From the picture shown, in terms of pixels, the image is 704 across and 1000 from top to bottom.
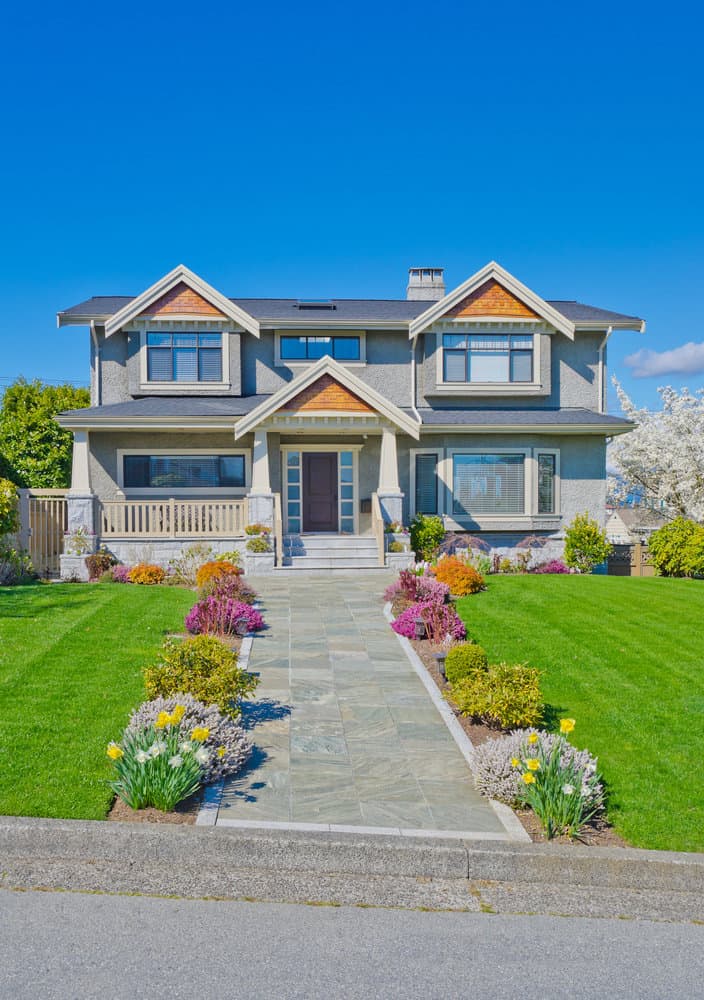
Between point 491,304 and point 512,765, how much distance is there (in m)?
16.8

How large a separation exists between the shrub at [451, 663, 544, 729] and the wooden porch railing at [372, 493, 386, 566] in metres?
9.22

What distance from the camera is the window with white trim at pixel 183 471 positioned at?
19203 mm

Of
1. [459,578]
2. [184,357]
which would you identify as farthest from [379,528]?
[184,357]

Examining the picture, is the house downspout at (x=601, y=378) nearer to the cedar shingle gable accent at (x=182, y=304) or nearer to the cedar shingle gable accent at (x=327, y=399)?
the cedar shingle gable accent at (x=327, y=399)

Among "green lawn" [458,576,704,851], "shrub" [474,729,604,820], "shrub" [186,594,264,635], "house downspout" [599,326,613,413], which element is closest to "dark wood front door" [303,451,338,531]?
"green lawn" [458,576,704,851]

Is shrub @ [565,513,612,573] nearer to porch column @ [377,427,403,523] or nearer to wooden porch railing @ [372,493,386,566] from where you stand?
porch column @ [377,427,403,523]

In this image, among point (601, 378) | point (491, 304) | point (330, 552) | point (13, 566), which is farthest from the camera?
point (601, 378)

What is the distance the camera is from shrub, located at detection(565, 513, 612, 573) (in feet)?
59.0

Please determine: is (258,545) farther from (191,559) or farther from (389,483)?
(389,483)

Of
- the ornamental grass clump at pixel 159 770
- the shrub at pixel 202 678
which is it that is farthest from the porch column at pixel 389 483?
the ornamental grass clump at pixel 159 770

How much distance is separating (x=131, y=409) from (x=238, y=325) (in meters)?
4.00

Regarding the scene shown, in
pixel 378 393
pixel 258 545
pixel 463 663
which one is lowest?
pixel 463 663

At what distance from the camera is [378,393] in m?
18.5

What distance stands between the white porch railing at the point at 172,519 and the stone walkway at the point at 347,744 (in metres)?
6.47
